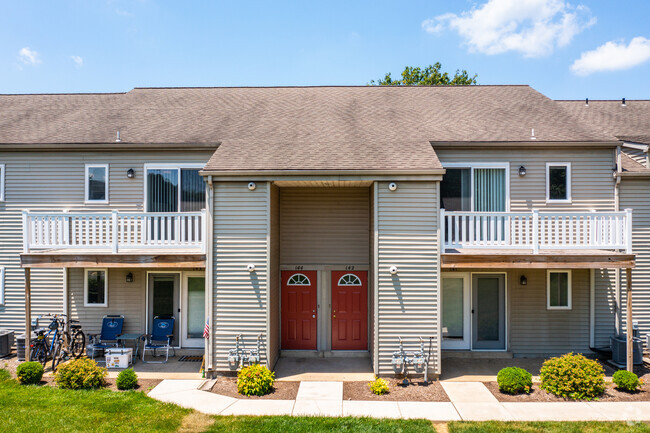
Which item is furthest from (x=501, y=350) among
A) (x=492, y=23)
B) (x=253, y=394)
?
(x=492, y=23)

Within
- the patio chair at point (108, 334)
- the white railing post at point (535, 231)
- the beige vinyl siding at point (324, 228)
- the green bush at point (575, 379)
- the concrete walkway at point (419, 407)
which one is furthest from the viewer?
the beige vinyl siding at point (324, 228)

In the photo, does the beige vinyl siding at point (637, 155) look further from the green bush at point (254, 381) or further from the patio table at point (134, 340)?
the patio table at point (134, 340)

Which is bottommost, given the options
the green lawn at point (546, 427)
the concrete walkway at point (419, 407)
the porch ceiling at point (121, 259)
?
the concrete walkway at point (419, 407)

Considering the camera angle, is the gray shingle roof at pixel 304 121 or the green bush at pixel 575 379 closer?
the green bush at pixel 575 379

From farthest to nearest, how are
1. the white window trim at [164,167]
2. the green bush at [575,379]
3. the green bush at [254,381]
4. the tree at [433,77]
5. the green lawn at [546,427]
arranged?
the tree at [433,77] → the white window trim at [164,167] → the green bush at [254,381] → the green bush at [575,379] → the green lawn at [546,427]

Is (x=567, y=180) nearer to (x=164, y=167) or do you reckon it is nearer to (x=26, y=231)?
(x=164, y=167)

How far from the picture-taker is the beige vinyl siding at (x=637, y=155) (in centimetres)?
1072

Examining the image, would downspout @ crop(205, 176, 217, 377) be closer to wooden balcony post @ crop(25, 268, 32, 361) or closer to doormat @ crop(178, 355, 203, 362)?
doormat @ crop(178, 355, 203, 362)

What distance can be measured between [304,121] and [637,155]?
9.58 m

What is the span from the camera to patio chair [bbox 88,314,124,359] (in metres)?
10.3

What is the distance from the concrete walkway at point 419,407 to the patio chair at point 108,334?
2.98 meters

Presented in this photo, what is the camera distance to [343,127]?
11.2 metres

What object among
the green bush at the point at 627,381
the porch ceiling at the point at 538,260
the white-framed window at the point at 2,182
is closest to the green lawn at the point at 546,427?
the green bush at the point at 627,381

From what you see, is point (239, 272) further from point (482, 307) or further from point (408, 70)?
point (408, 70)
